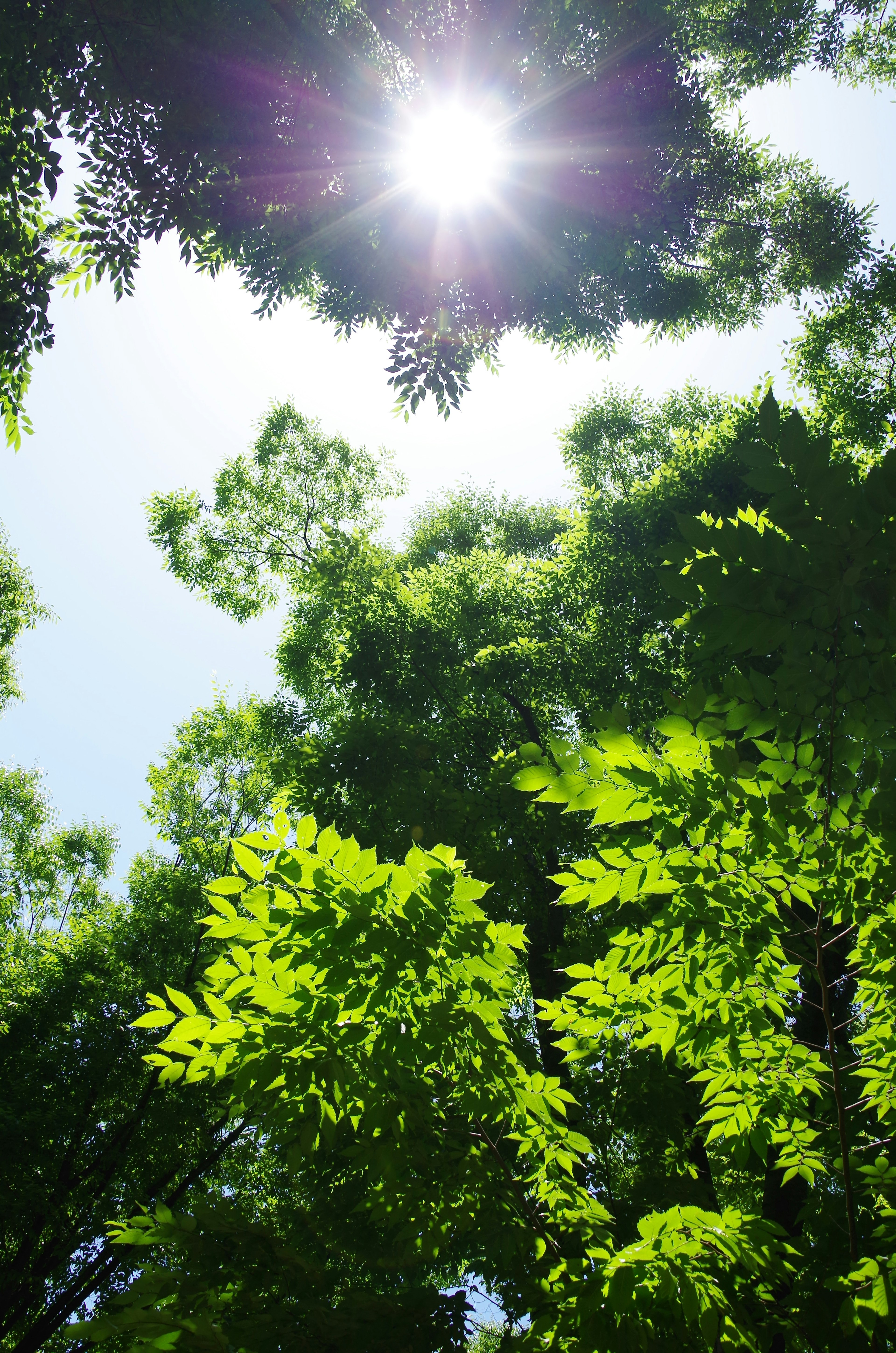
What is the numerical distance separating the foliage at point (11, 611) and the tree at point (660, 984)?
1705cm

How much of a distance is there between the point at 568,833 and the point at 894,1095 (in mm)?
4602

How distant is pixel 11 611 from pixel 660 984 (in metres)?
18.4

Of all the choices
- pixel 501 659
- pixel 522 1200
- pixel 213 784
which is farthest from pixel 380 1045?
pixel 213 784

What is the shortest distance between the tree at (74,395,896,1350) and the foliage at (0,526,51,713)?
17054mm

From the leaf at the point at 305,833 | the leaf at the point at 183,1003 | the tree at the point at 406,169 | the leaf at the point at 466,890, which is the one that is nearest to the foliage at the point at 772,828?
the leaf at the point at 466,890

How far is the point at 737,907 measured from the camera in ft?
6.19

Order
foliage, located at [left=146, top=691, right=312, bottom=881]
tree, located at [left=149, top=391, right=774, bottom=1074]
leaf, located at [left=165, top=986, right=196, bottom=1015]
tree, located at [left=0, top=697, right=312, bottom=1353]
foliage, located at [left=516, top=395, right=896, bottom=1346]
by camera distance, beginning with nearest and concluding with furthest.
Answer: foliage, located at [left=516, top=395, right=896, bottom=1346] < leaf, located at [left=165, top=986, right=196, bottom=1015] < tree, located at [left=149, top=391, right=774, bottom=1074] < tree, located at [left=0, top=697, right=312, bottom=1353] < foliage, located at [left=146, top=691, right=312, bottom=881]

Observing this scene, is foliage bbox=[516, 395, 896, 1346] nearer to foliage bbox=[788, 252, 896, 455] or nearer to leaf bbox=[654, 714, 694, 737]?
leaf bbox=[654, 714, 694, 737]

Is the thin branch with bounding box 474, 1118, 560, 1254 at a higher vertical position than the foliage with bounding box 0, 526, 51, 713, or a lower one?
lower

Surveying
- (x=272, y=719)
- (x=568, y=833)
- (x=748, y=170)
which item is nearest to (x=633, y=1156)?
(x=568, y=833)

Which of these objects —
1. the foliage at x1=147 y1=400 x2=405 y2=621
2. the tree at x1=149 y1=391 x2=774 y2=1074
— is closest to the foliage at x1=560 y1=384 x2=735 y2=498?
the tree at x1=149 y1=391 x2=774 y2=1074

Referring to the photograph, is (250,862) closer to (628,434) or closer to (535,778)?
(535,778)

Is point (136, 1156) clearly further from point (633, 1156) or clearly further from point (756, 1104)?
point (756, 1104)

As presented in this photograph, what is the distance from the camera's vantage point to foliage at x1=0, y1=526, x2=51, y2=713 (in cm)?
1573
